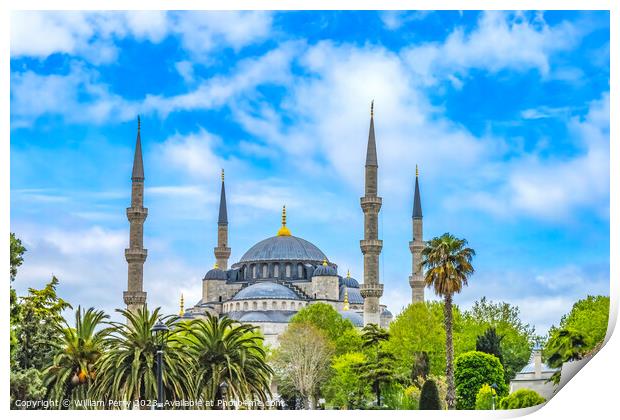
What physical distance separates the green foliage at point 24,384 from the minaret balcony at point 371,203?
41.0m

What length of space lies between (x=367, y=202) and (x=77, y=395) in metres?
39.0

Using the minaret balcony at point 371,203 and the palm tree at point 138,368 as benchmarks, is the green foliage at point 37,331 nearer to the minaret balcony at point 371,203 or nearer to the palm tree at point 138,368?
the palm tree at point 138,368

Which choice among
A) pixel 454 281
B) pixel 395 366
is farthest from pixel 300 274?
pixel 454 281

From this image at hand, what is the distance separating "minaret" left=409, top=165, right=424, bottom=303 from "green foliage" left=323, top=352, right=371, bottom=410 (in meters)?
16.7

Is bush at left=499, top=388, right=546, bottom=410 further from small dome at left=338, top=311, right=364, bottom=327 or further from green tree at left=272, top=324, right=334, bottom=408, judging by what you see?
→ small dome at left=338, top=311, right=364, bottom=327

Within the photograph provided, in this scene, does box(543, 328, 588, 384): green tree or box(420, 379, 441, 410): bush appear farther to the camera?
box(543, 328, 588, 384): green tree

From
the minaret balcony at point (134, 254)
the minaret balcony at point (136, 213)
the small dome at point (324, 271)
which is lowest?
the minaret balcony at point (134, 254)

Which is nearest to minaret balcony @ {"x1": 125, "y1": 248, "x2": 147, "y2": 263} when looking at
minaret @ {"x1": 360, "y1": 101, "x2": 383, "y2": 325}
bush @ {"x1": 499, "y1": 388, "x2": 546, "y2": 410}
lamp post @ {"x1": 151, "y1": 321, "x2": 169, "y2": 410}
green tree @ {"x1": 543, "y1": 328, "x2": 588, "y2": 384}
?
minaret @ {"x1": 360, "y1": 101, "x2": 383, "y2": 325}

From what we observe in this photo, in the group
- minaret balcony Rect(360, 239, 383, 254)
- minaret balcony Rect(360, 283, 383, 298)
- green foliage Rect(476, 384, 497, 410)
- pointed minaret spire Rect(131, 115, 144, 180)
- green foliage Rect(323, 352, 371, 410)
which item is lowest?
green foliage Rect(476, 384, 497, 410)

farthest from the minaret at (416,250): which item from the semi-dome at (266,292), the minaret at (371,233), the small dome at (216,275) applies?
the small dome at (216,275)

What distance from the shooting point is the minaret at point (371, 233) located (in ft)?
246

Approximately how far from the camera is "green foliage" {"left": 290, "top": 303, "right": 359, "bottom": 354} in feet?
244

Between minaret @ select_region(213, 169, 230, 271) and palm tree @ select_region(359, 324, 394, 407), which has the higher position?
minaret @ select_region(213, 169, 230, 271)
